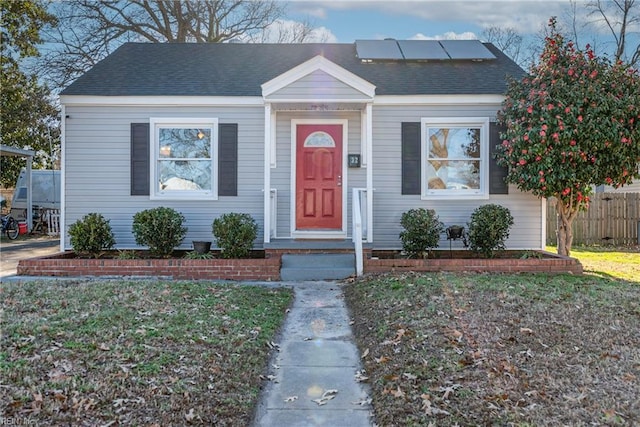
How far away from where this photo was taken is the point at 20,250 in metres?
11.9

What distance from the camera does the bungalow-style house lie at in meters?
8.88

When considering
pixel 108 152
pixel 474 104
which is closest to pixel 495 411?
pixel 474 104

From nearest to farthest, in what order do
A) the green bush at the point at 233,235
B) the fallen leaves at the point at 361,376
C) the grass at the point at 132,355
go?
the grass at the point at 132,355, the fallen leaves at the point at 361,376, the green bush at the point at 233,235

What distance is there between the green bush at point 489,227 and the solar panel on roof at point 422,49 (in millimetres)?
3558

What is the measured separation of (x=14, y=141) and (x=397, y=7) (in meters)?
19.4

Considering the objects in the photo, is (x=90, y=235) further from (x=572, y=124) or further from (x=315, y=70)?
(x=572, y=124)

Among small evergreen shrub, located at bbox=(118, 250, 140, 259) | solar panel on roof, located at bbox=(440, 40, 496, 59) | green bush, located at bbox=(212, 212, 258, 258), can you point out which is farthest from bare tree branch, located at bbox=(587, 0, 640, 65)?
small evergreen shrub, located at bbox=(118, 250, 140, 259)

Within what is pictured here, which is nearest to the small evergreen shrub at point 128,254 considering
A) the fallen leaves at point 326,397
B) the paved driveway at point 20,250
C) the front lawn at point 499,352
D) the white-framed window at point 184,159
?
the white-framed window at point 184,159

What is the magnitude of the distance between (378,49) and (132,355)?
8712 mm

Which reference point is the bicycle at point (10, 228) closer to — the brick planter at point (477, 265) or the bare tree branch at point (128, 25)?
the bare tree branch at point (128, 25)

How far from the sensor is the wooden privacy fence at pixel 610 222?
13.7m

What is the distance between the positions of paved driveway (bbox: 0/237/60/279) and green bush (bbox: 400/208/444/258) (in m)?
6.28

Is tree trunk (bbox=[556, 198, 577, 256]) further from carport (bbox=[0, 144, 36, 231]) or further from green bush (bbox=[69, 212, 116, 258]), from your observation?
carport (bbox=[0, 144, 36, 231])

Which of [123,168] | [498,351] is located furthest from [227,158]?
[498,351]
